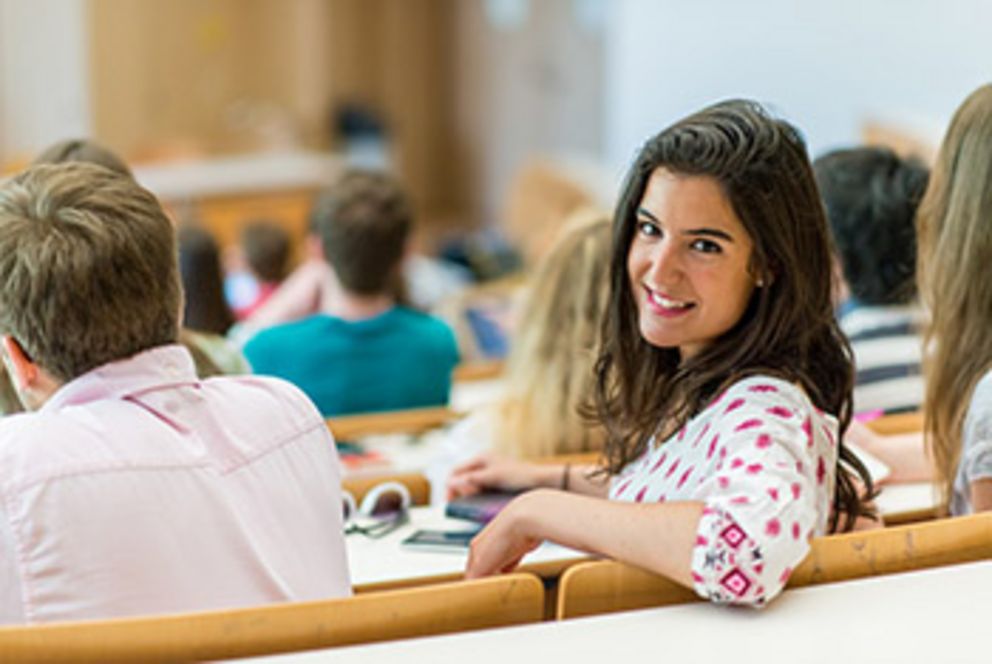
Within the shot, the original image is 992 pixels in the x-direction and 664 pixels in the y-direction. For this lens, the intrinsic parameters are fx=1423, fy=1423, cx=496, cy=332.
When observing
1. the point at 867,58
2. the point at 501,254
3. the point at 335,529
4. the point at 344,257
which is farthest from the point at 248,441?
the point at 501,254

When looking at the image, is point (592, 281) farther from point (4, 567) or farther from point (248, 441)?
point (4, 567)

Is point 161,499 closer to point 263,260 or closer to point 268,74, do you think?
point 263,260

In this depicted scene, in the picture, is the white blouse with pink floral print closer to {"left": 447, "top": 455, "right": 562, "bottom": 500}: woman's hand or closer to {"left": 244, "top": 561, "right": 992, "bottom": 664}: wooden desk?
{"left": 244, "top": 561, "right": 992, "bottom": 664}: wooden desk

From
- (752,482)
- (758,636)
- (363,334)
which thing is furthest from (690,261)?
(363,334)

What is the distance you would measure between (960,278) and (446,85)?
8.54 m

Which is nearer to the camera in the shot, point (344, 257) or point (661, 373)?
point (661, 373)

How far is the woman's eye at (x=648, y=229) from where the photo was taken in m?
1.76

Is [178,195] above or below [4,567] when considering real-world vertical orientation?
below

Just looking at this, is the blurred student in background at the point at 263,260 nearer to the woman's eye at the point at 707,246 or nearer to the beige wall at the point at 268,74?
the woman's eye at the point at 707,246

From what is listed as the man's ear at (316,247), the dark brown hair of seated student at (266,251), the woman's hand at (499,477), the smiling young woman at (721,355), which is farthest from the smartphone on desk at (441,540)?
the dark brown hair of seated student at (266,251)

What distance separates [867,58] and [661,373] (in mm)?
3715

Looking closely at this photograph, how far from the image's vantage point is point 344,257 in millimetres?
Answer: 3387

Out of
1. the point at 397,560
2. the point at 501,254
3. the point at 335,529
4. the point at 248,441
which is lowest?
the point at 501,254

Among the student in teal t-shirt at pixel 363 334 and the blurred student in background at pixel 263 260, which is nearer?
the student in teal t-shirt at pixel 363 334
